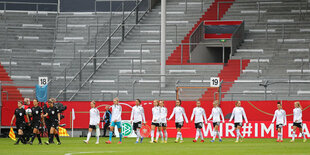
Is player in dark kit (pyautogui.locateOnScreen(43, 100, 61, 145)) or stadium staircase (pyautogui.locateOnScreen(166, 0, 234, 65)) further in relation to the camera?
stadium staircase (pyautogui.locateOnScreen(166, 0, 234, 65))

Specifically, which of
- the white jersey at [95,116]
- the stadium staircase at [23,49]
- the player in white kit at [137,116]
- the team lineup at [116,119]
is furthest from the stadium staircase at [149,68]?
the white jersey at [95,116]

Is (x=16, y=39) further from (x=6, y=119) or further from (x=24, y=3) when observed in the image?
(x=6, y=119)

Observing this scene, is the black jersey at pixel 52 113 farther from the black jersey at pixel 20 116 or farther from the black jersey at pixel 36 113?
the black jersey at pixel 20 116

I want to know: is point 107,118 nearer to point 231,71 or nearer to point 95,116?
point 95,116

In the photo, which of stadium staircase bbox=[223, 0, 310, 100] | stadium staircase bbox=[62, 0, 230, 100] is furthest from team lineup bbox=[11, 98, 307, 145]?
stadium staircase bbox=[62, 0, 230, 100]

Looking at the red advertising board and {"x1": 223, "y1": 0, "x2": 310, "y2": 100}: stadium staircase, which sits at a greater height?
{"x1": 223, "y1": 0, "x2": 310, "y2": 100}: stadium staircase

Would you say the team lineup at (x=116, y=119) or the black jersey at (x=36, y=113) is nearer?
the team lineup at (x=116, y=119)

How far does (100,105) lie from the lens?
36.8 meters

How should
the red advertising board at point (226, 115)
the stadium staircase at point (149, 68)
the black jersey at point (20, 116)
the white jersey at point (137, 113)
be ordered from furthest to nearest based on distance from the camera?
the stadium staircase at point (149, 68) < the red advertising board at point (226, 115) < the white jersey at point (137, 113) < the black jersey at point (20, 116)

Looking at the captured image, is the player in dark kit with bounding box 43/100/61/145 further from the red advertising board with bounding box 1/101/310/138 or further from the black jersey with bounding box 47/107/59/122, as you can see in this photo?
the red advertising board with bounding box 1/101/310/138

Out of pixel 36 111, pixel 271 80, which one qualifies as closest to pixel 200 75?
pixel 271 80

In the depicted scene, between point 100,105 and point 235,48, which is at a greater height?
point 235,48

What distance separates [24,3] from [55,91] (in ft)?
38.0

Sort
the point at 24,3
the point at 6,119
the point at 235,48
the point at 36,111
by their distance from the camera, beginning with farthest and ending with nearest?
the point at 24,3, the point at 235,48, the point at 6,119, the point at 36,111
